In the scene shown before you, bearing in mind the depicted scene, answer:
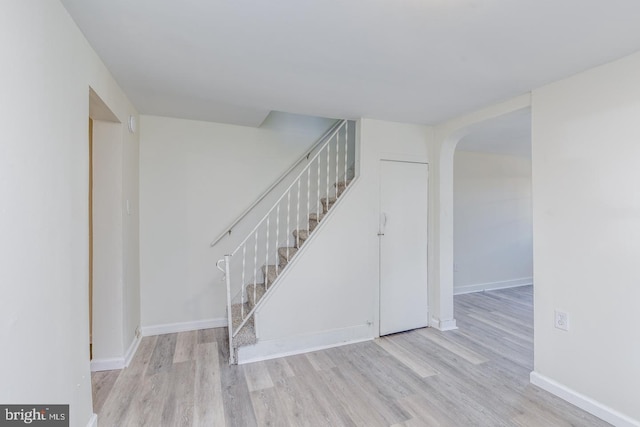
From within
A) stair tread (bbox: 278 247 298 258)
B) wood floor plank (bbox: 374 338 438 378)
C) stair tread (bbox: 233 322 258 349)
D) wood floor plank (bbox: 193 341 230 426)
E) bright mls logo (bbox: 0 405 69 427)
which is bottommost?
wood floor plank (bbox: 374 338 438 378)

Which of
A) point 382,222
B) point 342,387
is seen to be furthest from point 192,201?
point 342,387

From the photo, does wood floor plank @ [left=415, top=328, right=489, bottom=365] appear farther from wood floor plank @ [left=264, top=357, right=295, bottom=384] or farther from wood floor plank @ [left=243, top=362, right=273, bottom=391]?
wood floor plank @ [left=243, top=362, right=273, bottom=391]

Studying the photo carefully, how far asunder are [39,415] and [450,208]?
136 inches

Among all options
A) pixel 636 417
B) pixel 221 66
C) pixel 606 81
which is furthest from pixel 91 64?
pixel 636 417

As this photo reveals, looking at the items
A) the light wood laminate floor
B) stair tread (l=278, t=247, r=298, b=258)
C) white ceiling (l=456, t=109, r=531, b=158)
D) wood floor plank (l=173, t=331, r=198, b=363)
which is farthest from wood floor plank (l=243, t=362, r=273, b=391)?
white ceiling (l=456, t=109, r=531, b=158)

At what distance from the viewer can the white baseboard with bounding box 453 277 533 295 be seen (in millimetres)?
4461

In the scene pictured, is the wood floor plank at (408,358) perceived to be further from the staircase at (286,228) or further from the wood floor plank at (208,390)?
the wood floor plank at (208,390)

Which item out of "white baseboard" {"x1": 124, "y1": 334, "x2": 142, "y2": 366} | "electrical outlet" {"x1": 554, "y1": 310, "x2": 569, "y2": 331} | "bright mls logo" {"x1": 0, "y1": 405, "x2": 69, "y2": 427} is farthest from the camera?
"white baseboard" {"x1": 124, "y1": 334, "x2": 142, "y2": 366}

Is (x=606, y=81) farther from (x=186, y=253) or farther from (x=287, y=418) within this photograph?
(x=186, y=253)

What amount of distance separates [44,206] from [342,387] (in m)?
2.09

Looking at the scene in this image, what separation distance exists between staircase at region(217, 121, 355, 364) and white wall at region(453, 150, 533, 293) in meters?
2.12

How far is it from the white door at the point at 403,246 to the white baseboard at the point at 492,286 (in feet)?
5.11

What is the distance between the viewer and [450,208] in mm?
3232

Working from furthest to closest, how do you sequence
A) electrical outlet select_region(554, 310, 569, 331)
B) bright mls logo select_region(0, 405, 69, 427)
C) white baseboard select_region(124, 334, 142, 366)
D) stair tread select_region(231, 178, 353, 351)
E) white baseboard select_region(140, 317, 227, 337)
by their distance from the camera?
white baseboard select_region(140, 317, 227, 337), stair tread select_region(231, 178, 353, 351), white baseboard select_region(124, 334, 142, 366), electrical outlet select_region(554, 310, 569, 331), bright mls logo select_region(0, 405, 69, 427)
